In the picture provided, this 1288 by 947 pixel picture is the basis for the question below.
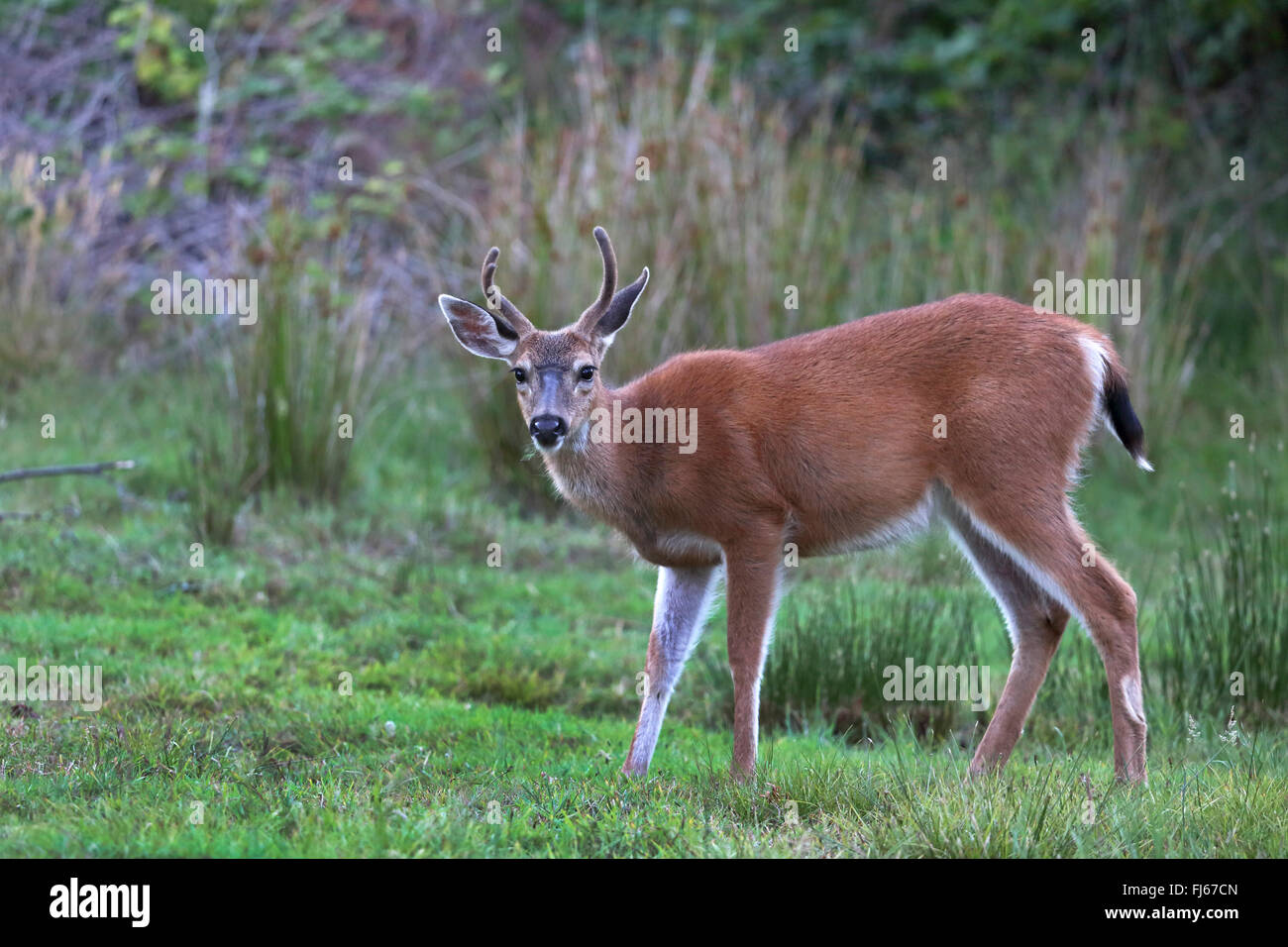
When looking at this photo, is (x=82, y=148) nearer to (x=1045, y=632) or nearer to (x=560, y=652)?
(x=560, y=652)

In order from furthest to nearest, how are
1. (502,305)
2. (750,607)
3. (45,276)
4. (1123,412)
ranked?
(45,276) → (502,305) → (1123,412) → (750,607)

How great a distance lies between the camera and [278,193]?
384 inches

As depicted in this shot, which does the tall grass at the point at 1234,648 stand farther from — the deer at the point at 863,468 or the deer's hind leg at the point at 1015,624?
the deer at the point at 863,468

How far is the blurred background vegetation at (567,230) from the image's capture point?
30.9 ft

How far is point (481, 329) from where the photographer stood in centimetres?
653

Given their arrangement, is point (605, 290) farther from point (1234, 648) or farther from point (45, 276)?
point (45, 276)

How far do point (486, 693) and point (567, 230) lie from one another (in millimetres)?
4306

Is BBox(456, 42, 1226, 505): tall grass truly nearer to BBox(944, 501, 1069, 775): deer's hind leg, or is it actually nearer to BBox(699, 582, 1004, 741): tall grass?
BBox(699, 582, 1004, 741): tall grass

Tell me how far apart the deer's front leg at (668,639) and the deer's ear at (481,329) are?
1177mm

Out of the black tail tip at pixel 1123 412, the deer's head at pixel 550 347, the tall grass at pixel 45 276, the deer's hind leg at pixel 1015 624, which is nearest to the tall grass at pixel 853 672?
the deer's hind leg at pixel 1015 624

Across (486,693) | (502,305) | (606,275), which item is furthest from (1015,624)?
(502,305)

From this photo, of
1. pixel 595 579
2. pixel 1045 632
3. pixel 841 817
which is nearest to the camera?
pixel 841 817
